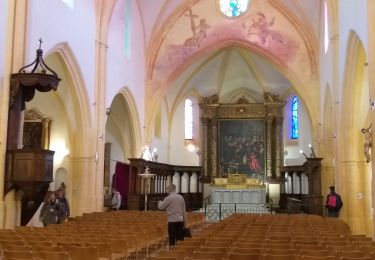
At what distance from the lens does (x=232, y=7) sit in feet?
82.8

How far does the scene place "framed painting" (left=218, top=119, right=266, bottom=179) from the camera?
30141mm

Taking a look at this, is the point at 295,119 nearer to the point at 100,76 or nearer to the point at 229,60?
the point at 229,60

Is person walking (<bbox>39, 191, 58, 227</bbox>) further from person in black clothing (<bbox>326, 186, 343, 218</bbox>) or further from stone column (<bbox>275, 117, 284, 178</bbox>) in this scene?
stone column (<bbox>275, 117, 284, 178</bbox>)

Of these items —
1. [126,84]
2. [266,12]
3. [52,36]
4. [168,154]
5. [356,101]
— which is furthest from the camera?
[168,154]

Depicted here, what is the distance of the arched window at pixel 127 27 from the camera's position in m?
21.5

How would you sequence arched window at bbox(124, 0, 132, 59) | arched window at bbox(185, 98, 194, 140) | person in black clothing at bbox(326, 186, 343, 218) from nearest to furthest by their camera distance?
person in black clothing at bbox(326, 186, 343, 218) → arched window at bbox(124, 0, 132, 59) → arched window at bbox(185, 98, 194, 140)

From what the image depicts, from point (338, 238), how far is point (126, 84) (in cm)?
1475

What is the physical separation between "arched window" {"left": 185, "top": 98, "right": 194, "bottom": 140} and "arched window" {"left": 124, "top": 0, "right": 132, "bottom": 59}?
995cm

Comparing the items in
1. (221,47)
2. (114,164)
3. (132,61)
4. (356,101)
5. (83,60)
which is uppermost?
(221,47)

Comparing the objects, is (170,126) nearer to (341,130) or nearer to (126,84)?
(126,84)

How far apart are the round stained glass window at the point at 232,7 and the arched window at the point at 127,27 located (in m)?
5.48

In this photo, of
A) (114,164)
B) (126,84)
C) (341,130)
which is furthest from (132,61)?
(341,130)

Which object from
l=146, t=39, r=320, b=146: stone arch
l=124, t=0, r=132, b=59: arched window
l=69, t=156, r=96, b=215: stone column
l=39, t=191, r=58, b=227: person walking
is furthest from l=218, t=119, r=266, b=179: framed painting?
l=39, t=191, r=58, b=227: person walking

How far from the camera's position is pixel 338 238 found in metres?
8.19
